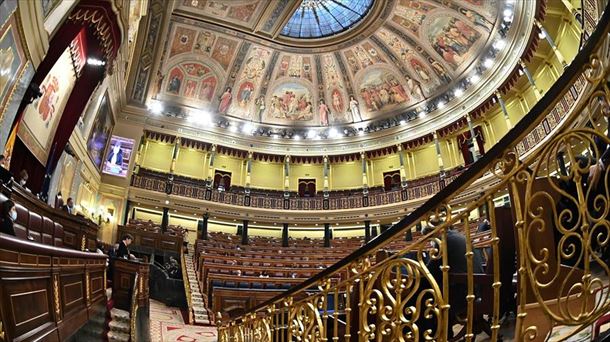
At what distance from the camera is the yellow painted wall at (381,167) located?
67.9 feet

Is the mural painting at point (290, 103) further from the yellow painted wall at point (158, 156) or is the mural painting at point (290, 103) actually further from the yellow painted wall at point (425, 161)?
the yellow painted wall at point (425, 161)

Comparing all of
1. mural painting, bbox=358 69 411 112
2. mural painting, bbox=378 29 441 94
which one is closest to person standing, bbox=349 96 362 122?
mural painting, bbox=358 69 411 112

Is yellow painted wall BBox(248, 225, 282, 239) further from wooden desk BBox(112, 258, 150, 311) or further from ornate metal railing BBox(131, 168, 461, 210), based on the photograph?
wooden desk BBox(112, 258, 150, 311)

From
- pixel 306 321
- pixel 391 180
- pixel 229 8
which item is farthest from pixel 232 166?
pixel 306 321

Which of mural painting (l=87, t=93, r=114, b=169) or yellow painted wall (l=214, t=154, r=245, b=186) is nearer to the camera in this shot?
mural painting (l=87, t=93, r=114, b=169)

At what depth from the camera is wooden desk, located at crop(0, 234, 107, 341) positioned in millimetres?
2088

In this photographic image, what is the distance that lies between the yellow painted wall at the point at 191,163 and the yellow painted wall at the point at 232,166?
76 cm

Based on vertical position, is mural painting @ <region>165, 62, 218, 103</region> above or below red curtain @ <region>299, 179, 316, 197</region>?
above

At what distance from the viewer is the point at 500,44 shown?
15289mm

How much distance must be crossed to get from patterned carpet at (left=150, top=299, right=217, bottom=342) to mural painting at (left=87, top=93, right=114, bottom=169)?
27.5 ft

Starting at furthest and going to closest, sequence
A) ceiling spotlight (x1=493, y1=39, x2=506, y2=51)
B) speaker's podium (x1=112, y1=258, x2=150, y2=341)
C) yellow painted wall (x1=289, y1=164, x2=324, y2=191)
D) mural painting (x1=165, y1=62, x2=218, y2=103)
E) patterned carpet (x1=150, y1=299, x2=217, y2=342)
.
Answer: yellow painted wall (x1=289, y1=164, x2=324, y2=191) < mural painting (x1=165, y1=62, x2=218, y2=103) < ceiling spotlight (x1=493, y1=39, x2=506, y2=51) < speaker's podium (x1=112, y1=258, x2=150, y2=341) < patterned carpet (x1=150, y1=299, x2=217, y2=342)

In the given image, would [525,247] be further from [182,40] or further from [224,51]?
[224,51]

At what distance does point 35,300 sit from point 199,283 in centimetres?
822

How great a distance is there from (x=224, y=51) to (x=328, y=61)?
595 centimetres
